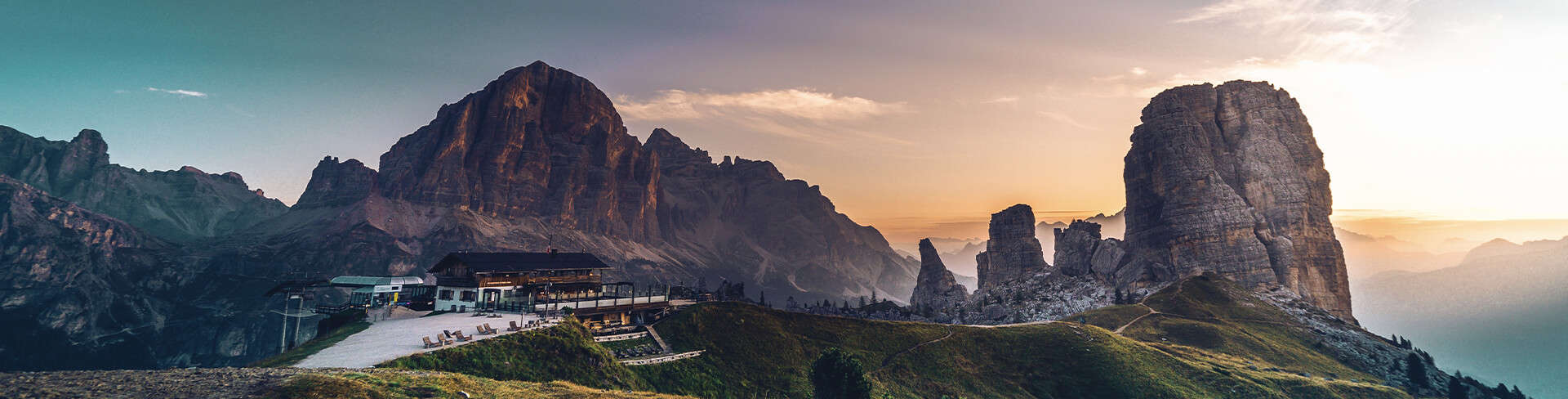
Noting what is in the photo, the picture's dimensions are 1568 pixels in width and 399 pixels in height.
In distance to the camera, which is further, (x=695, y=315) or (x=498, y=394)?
(x=695, y=315)

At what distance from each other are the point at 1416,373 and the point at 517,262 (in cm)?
12714

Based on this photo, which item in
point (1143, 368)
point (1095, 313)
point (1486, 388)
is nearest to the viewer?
point (1143, 368)

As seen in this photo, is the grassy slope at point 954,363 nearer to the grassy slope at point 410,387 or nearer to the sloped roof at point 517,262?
the sloped roof at point 517,262

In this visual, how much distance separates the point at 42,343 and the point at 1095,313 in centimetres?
27834

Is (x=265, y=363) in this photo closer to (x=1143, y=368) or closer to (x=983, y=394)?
(x=983, y=394)

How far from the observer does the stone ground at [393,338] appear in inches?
1649

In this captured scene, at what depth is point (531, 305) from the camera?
80.7 meters

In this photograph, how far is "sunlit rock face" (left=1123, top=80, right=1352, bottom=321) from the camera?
15250cm

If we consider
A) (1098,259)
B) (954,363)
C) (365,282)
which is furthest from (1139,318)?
(365,282)

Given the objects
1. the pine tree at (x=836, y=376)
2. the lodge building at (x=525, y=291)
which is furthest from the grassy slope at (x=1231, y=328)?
the lodge building at (x=525, y=291)

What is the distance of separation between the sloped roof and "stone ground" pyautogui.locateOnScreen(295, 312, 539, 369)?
28.2ft

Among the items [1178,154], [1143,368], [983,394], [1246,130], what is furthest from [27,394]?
[1246,130]

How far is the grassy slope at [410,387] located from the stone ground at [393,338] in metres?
8.90

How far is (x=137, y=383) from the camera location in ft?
86.8
